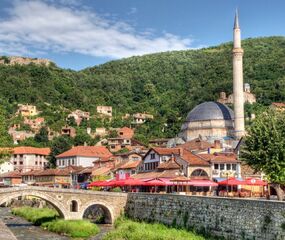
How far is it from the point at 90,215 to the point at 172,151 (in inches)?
424

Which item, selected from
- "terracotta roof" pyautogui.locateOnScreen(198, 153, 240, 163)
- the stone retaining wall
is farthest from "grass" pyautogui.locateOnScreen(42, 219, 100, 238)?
"terracotta roof" pyautogui.locateOnScreen(198, 153, 240, 163)

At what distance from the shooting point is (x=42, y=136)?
112m

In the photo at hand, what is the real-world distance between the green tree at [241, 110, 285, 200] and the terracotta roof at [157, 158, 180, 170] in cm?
1468

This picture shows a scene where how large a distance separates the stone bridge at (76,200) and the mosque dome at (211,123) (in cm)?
3032

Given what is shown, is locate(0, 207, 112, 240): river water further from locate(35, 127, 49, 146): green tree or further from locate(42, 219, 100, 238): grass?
locate(35, 127, 49, 146): green tree

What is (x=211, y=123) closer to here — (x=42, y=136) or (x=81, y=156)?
(x=81, y=156)

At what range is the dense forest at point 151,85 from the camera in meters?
118

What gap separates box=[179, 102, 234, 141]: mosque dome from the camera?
242 ft

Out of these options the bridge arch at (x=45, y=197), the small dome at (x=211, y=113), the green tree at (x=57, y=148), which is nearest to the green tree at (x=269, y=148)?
the bridge arch at (x=45, y=197)

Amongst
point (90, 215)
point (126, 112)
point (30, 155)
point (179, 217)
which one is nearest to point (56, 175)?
point (30, 155)

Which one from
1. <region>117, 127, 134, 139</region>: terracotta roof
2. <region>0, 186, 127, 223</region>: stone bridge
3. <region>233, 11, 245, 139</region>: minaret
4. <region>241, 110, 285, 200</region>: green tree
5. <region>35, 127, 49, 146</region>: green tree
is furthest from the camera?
<region>35, 127, 49, 146</region>: green tree

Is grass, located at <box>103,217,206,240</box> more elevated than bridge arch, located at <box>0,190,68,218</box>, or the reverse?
bridge arch, located at <box>0,190,68,218</box>

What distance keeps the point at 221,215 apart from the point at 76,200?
19.4 metres

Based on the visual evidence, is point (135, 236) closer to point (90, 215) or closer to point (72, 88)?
point (90, 215)
